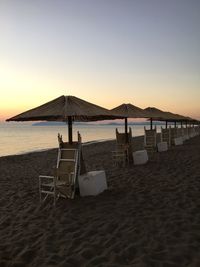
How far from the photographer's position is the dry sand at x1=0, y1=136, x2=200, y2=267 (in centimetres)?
376

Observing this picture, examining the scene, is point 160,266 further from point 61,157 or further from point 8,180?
point 8,180

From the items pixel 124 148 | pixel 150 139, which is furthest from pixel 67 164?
pixel 150 139

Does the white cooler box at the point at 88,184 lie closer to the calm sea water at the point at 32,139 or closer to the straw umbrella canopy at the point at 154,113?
the straw umbrella canopy at the point at 154,113

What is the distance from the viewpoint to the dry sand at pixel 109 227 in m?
3.76

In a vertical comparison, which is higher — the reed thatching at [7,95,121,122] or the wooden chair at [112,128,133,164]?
the reed thatching at [7,95,121,122]

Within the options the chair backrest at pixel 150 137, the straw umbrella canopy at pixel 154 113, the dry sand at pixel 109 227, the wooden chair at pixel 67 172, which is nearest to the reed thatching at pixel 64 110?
the wooden chair at pixel 67 172

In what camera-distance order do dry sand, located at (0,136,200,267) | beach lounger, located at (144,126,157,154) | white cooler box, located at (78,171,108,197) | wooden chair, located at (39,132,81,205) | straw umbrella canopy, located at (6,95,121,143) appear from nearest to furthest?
dry sand, located at (0,136,200,267)
straw umbrella canopy, located at (6,95,121,143)
wooden chair, located at (39,132,81,205)
white cooler box, located at (78,171,108,197)
beach lounger, located at (144,126,157,154)

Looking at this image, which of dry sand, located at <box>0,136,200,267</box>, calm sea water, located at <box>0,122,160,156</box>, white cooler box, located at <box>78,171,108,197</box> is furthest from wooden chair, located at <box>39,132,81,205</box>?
calm sea water, located at <box>0,122,160,156</box>

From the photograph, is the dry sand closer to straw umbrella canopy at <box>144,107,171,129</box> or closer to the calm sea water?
straw umbrella canopy at <box>144,107,171,129</box>

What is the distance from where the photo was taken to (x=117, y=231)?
453cm

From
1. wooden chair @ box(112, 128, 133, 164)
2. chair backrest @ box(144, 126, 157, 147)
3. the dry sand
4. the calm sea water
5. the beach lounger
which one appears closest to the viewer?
the dry sand

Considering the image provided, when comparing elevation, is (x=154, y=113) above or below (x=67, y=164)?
above

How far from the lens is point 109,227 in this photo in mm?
4707

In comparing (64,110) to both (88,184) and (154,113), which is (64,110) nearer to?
(88,184)
